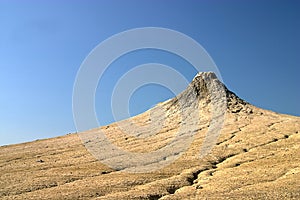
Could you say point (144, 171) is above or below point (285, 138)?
below

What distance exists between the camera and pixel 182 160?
94938mm

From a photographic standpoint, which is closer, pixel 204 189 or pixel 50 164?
pixel 204 189

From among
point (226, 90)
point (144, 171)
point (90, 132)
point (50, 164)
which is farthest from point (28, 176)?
point (226, 90)

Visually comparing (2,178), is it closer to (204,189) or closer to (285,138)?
(204,189)

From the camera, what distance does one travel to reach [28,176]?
83750mm

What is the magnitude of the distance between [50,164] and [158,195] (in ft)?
152

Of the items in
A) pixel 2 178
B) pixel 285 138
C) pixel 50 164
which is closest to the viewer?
pixel 2 178

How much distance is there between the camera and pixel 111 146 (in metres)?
120

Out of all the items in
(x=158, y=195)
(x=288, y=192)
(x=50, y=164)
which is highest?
(x=50, y=164)

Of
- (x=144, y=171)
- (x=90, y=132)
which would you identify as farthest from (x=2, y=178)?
(x=90, y=132)

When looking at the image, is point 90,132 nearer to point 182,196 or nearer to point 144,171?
point 144,171

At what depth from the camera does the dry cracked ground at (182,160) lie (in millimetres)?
63688

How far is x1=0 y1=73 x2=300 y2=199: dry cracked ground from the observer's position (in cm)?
6369

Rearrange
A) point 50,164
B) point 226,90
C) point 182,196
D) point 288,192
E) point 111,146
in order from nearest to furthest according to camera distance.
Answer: point 288,192, point 182,196, point 50,164, point 111,146, point 226,90
